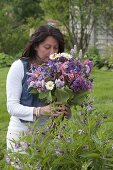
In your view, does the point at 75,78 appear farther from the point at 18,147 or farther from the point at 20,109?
the point at 18,147

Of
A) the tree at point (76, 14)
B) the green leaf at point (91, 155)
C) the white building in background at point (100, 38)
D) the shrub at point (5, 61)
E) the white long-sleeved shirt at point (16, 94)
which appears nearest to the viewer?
the green leaf at point (91, 155)

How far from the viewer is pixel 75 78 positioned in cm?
311

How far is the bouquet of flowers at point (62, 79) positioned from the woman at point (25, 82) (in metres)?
0.17

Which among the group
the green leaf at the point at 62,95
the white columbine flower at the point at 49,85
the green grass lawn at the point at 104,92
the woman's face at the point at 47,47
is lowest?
the green grass lawn at the point at 104,92

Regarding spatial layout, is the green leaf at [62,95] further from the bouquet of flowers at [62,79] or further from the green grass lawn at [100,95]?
the green grass lawn at [100,95]

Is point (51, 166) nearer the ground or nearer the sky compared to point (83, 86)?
nearer the ground

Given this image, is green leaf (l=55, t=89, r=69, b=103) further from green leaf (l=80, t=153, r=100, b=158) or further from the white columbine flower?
green leaf (l=80, t=153, r=100, b=158)

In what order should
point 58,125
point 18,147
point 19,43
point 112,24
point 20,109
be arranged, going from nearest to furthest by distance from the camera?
point 18,147 < point 58,125 < point 20,109 < point 112,24 < point 19,43

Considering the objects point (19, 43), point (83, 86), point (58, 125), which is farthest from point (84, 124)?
point (19, 43)

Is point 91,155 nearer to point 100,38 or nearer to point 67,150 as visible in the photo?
point 67,150

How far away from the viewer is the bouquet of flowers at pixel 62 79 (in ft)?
10.2

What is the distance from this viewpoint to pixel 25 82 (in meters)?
3.40

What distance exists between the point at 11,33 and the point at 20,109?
15.8m

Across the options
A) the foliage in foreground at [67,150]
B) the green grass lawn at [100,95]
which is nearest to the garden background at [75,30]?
the green grass lawn at [100,95]
